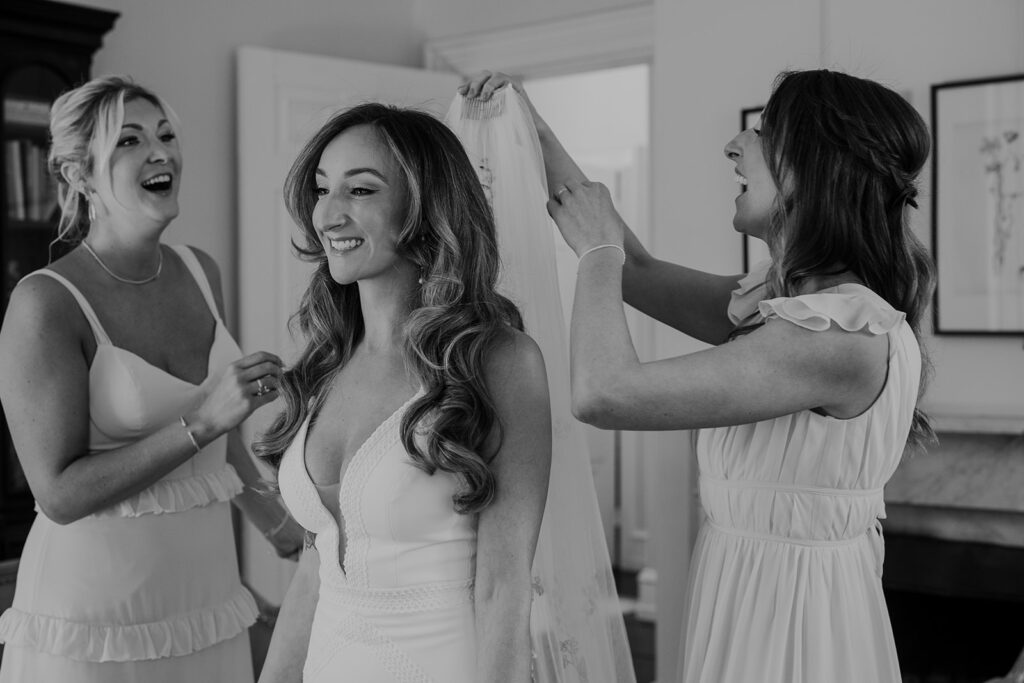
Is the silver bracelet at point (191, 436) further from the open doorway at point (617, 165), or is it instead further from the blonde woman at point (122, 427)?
the open doorway at point (617, 165)

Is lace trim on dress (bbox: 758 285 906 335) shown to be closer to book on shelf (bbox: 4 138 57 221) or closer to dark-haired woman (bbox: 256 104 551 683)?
dark-haired woman (bbox: 256 104 551 683)

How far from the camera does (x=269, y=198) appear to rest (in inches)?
174

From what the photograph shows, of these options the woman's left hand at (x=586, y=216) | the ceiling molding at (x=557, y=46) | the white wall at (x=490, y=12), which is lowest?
the woman's left hand at (x=586, y=216)

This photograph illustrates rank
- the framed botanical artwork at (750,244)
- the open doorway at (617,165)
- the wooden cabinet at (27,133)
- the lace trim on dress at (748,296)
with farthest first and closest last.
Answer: the open doorway at (617,165) < the framed botanical artwork at (750,244) < the wooden cabinet at (27,133) < the lace trim on dress at (748,296)

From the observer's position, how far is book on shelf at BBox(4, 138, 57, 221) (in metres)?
3.49

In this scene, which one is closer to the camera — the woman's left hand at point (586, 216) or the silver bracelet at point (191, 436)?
the woman's left hand at point (586, 216)

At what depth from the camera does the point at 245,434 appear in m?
4.22

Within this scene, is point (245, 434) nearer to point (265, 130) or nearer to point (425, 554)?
point (265, 130)

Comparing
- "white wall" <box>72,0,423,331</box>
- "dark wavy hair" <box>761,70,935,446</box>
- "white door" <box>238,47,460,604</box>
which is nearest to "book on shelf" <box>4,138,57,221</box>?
"white wall" <box>72,0,423,331</box>

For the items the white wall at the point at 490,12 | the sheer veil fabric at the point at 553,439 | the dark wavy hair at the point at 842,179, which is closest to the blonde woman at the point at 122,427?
the sheer veil fabric at the point at 553,439

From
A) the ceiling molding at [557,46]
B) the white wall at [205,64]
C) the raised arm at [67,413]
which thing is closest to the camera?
the raised arm at [67,413]

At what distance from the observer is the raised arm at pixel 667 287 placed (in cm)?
197

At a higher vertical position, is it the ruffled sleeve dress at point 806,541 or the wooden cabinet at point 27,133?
the wooden cabinet at point 27,133

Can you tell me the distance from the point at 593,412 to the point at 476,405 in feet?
0.54
